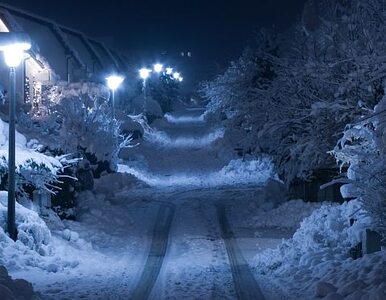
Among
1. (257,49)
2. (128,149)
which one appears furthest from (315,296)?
(128,149)

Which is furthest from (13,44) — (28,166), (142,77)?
(142,77)

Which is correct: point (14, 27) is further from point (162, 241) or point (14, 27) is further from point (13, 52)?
point (13, 52)

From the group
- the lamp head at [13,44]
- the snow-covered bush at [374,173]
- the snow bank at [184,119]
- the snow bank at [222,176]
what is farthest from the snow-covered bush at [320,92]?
the snow bank at [184,119]

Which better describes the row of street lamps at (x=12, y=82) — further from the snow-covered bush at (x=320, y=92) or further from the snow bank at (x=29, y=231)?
the snow-covered bush at (x=320, y=92)

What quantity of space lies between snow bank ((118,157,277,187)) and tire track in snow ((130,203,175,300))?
23.9 ft

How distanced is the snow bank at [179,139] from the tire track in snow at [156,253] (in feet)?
73.3

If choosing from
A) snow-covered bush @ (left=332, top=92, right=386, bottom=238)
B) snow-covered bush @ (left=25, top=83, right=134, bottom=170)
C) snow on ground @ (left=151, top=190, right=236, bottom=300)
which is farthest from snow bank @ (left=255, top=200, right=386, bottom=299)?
snow-covered bush @ (left=25, top=83, right=134, bottom=170)

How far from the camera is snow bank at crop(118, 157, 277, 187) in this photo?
30.6m

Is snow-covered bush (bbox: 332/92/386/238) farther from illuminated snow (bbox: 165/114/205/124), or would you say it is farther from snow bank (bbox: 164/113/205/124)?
illuminated snow (bbox: 165/114/205/124)

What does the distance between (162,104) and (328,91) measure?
5127 centimetres

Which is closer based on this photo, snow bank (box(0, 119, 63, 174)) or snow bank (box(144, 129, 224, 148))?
snow bank (box(0, 119, 63, 174))

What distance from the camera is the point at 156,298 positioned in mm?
9797

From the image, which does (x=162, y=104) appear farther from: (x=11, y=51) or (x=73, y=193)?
(x=11, y=51)

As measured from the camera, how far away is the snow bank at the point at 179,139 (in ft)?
151
